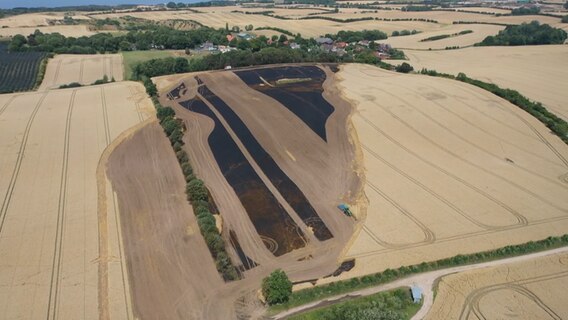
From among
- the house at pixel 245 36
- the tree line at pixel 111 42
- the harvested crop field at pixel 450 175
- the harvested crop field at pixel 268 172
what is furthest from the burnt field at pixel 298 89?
the house at pixel 245 36

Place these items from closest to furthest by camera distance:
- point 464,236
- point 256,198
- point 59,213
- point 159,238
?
point 159,238 < point 464,236 < point 59,213 < point 256,198

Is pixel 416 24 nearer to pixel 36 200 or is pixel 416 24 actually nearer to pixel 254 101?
pixel 254 101

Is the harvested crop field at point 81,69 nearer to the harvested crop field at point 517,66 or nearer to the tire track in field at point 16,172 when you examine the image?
the tire track in field at point 16,172

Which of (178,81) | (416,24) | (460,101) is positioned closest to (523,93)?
(460,101)

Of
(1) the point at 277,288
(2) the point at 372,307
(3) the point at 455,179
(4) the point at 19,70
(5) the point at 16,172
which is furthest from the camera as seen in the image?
(4) the point at 19,70

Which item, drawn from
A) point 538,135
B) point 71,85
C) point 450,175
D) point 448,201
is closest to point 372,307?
point 448,201

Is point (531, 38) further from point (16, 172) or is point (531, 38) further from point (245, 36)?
point (16, 172)

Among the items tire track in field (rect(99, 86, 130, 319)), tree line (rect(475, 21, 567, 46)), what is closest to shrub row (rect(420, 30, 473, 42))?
tree line (rect(475, 21, 567, 46))
